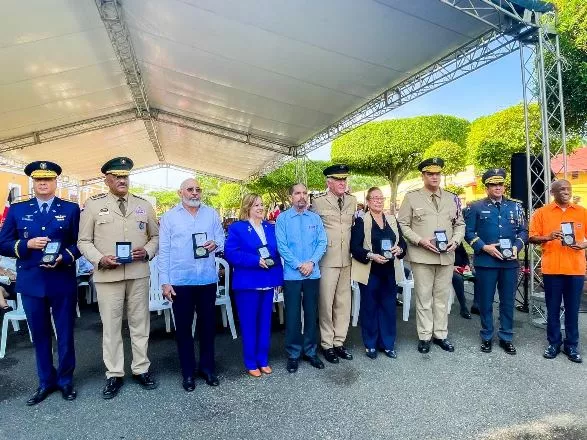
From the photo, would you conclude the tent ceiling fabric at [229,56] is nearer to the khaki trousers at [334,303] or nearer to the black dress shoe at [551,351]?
the khaki trousers at [334,303]

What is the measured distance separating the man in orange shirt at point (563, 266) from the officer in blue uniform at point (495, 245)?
244mm

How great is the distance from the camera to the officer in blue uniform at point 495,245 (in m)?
3.73

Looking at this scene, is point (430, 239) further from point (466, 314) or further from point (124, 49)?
point (124, 49)

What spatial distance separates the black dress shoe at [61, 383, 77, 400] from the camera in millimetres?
2889

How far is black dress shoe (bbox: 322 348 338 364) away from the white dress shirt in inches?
49.7

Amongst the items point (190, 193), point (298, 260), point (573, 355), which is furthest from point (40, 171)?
point (573, 355)

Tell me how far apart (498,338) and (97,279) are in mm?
3767

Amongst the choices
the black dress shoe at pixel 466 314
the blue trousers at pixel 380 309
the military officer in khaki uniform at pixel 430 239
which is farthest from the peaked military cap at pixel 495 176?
the black dress shoe at pixel 466 314

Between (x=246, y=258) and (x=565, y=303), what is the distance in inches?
115

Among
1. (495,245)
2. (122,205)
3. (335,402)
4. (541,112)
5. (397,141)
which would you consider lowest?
(335,402)

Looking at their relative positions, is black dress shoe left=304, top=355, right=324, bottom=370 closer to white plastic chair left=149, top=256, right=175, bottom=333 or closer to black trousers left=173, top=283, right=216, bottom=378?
black trousers left=173, top=283, right=216, bottom=378

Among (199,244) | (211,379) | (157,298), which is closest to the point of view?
(199,244)

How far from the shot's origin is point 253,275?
328cm

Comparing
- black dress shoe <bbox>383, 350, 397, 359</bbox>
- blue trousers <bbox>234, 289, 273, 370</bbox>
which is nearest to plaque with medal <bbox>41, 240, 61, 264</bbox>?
blue trousers <bbox>234, 289, 273, 370</bbox>
